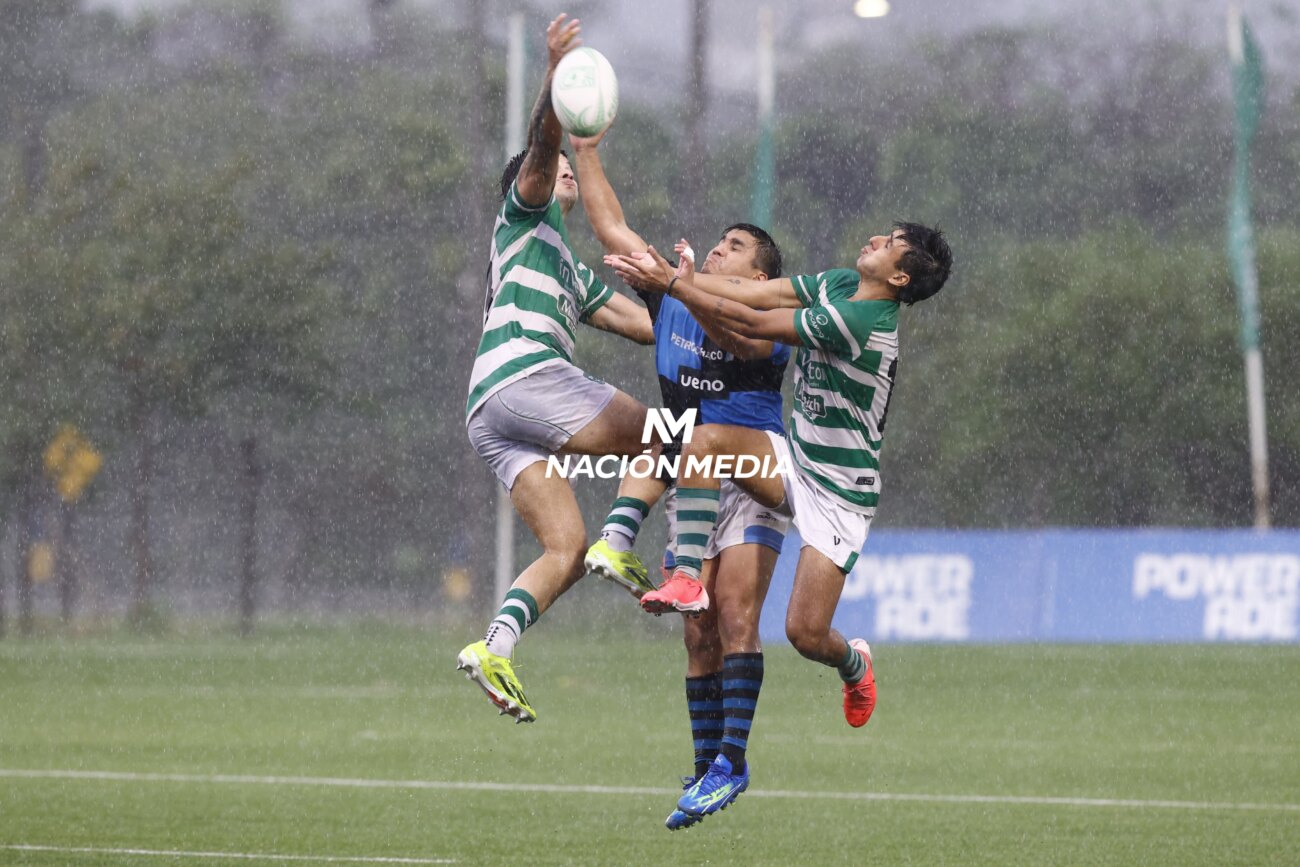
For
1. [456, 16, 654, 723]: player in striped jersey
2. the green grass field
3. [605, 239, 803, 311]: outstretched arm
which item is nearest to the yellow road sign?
the green grass field

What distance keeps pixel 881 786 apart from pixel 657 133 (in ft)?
79.9

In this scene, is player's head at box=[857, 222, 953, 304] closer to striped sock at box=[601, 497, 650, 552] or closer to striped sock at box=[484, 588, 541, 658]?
striped sock at box=[601, 497, 650, 552]

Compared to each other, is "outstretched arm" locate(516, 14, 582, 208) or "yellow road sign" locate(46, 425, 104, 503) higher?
"outstretched arm" locate(516, 14, 582, 208)

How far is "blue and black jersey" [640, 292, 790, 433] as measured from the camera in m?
9.29

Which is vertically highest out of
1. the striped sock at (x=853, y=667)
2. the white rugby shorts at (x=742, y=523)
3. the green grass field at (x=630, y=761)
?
the white rugby shorts at (x=742, y=523)

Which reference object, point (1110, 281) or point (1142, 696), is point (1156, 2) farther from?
point (1142, 696)

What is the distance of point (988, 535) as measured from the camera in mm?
26953

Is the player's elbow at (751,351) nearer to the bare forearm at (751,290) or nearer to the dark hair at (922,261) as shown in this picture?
the bare forearm at (751,290)

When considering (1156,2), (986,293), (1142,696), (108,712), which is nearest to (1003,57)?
(1156,2)

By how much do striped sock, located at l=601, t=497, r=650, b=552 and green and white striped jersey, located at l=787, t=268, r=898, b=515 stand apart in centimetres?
86

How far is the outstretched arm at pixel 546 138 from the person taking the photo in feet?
28.3

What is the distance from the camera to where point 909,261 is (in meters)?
9.16

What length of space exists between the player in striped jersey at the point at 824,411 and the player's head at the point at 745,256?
0.19 meters

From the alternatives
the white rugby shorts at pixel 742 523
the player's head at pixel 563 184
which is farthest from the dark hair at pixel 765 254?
the white rugby shorts at pixel 742 523
